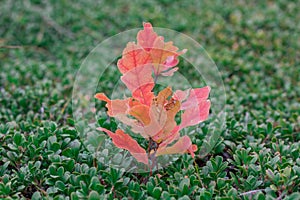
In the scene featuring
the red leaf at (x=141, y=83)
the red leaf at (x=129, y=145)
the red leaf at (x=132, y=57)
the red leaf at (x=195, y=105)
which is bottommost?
the red leaf at (x=129, y=145)

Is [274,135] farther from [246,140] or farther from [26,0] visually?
[26,0]

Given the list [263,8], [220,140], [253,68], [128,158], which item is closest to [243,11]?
[263,8]

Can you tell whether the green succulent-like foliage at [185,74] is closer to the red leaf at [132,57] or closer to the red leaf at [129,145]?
the red leaf at [129,145]

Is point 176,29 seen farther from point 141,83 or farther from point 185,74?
point 141,83

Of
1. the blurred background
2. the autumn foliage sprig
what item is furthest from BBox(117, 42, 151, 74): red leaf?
the blurred background

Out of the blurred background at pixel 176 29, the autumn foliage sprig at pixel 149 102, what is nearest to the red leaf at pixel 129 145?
the autumn foliage sprig at pixel 149 102

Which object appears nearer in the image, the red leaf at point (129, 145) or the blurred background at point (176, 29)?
the red leaf at point (129, 145)

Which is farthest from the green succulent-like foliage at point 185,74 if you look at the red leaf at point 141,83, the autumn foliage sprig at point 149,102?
the red leaf at point 141,83

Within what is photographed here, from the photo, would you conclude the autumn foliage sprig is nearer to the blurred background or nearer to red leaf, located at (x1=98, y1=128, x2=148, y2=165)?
red leaf, located at (x1=98, y1=128, x2=148, y2=165)

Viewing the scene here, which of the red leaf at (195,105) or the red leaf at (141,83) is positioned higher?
the red leaf at (141,83)
